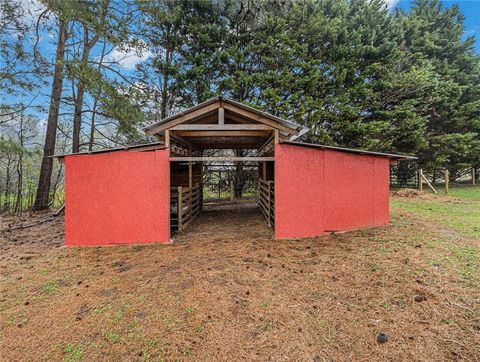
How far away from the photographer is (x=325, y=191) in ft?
17.9

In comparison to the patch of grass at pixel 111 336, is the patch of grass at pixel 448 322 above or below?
above

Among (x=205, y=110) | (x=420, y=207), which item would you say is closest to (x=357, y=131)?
(x=420, y=207)

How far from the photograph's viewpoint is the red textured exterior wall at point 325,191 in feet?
16.9

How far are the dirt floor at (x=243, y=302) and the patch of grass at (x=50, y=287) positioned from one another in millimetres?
28

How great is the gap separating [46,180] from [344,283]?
10.3 meters

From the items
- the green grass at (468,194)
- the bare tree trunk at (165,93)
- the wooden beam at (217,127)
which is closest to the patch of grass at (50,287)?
the wooden beam at (217,127)

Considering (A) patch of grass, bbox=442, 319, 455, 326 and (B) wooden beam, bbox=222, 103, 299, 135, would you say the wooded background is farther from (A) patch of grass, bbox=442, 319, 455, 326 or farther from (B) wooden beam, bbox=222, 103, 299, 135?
(A) patch of grass, bbox=442, 319, 455, 326

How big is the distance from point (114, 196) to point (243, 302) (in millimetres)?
3611

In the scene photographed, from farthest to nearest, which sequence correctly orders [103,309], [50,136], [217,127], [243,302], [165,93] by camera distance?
[165,93]
[50,136]
[217,127]
[243,302]
[103,309]

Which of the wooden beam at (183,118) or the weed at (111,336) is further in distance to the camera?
the wooden beam at (183,118)

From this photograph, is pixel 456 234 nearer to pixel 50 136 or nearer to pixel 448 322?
pixel 448 322

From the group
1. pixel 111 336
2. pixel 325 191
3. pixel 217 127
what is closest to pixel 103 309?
pixel 111 336

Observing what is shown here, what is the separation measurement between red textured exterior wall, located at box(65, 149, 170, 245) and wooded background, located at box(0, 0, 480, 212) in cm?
332

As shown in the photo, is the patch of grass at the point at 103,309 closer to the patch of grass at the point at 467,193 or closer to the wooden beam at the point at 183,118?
the wooden beam at the point at 183,118
